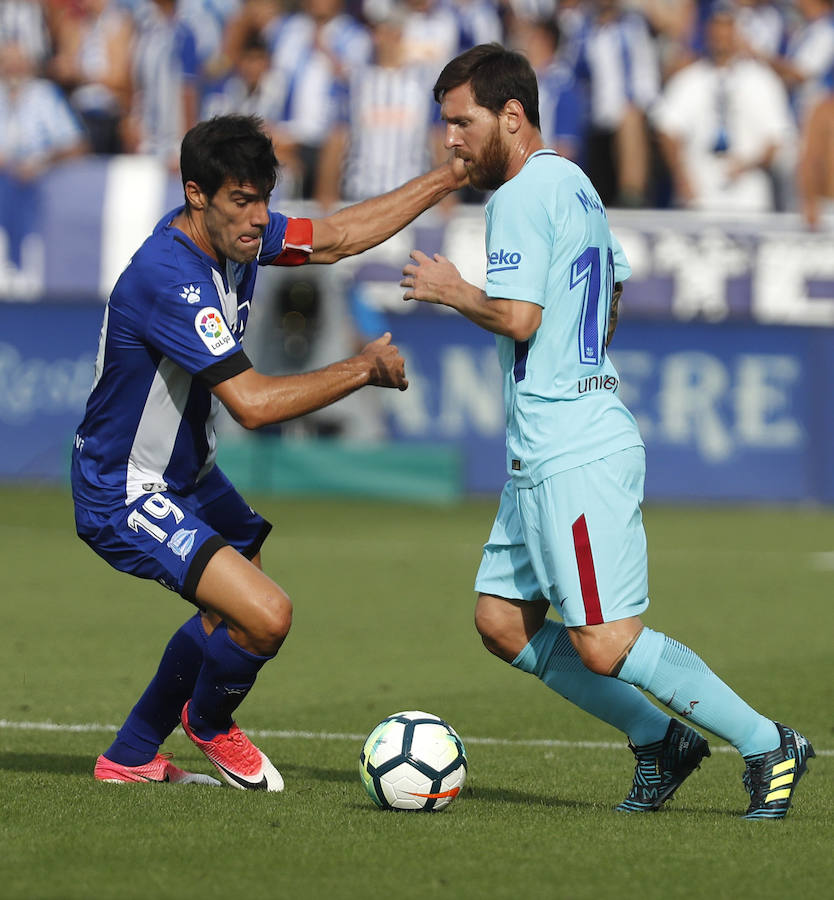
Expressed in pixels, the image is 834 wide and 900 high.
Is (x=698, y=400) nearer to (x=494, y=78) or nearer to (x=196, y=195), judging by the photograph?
(x=196, y=195)

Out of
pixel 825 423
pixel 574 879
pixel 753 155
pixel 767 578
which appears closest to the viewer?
pixel 574 879

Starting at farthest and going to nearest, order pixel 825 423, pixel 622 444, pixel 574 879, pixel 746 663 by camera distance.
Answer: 1. pixel 825 423
2. pixel 746 663
3. pixel 622 444
4. pixel 574 879

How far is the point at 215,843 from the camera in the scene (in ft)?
15.1

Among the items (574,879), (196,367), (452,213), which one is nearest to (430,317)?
(452,213)

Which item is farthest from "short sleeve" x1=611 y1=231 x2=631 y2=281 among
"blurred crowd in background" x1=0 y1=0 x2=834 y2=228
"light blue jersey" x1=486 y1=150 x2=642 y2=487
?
"blurred crowd in background" x1=0 y1=0 x2=834 y2=228

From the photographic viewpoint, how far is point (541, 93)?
17359mm

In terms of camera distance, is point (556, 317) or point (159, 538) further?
point (159, 538)

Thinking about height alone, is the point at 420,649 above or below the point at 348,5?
below

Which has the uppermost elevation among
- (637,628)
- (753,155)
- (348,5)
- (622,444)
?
(348,5)

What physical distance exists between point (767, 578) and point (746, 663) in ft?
11.0

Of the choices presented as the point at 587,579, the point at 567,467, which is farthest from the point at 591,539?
the point at 567,467

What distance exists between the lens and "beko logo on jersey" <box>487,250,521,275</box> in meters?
4.83

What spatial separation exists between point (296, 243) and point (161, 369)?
74 cm

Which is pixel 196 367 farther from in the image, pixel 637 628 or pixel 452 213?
pixel 452 213
